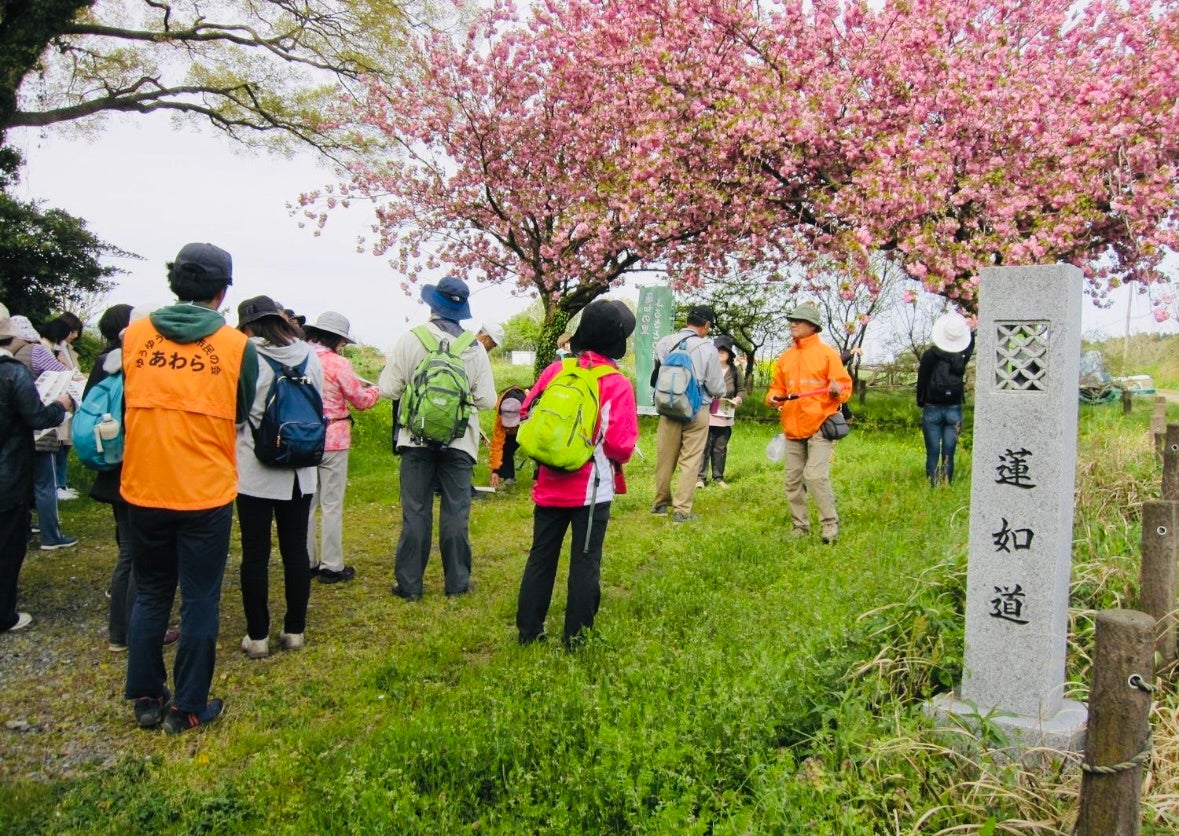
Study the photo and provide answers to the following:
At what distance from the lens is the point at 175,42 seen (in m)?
14.7

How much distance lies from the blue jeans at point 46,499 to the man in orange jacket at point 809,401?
600 cm

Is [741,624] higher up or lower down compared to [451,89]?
lower down

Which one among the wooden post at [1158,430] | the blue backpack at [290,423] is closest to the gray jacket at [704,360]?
the wooden post at [1158,430]

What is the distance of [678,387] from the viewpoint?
24.7 ft

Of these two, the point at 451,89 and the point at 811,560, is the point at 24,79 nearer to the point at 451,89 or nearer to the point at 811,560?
the point at 451,89

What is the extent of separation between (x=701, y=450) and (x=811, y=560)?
2.14 m

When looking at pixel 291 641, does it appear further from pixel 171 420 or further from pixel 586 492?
pixel 586 492

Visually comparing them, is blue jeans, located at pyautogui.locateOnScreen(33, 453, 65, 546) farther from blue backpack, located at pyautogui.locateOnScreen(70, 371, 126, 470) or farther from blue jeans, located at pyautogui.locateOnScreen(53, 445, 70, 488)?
blue backpack, located at pyautogui.locateOnScreen(70, 371, 126, 470)

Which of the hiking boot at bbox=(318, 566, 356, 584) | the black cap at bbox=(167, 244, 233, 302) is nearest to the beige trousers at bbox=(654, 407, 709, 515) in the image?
the hiking boot at bbox=(318, 566, 356, 584)

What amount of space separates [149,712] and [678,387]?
520 centimetres

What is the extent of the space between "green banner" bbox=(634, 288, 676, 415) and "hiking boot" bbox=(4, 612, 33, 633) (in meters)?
12.3

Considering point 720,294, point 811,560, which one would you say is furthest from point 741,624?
point 720,294

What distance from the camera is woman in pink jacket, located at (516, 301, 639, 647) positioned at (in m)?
4.11

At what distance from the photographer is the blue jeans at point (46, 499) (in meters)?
6.27
